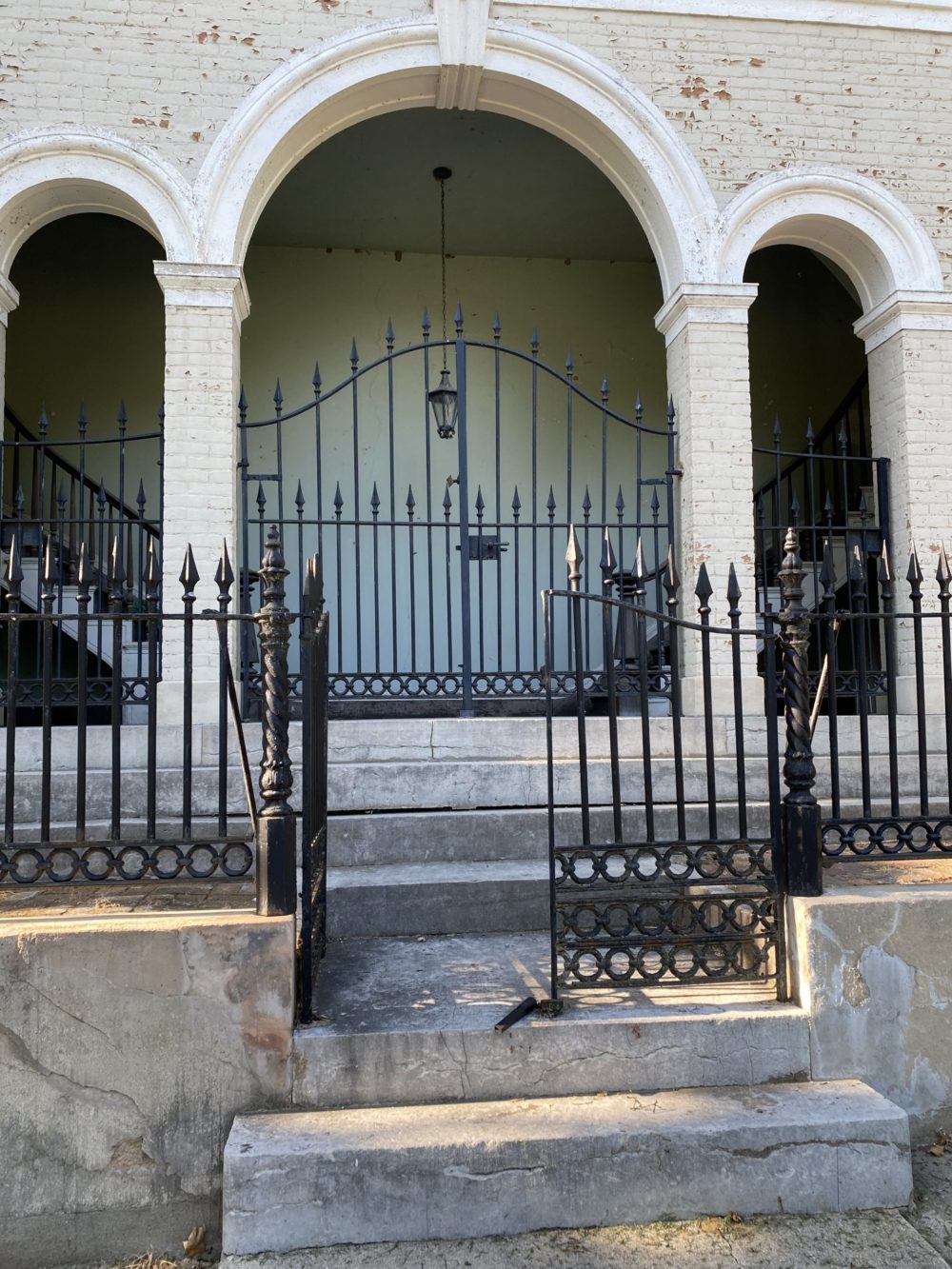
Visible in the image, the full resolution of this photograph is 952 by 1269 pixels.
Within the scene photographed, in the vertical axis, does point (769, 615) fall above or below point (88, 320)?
below

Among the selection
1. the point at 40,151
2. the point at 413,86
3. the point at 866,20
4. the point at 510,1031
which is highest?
the point at 866,20

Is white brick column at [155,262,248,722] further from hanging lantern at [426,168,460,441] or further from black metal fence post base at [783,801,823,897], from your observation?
black metal fence post base at [783,801,823,897]

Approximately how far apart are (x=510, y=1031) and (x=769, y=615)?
179 centimetres

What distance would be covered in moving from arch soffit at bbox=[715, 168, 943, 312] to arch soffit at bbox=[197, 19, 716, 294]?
0.23 metres

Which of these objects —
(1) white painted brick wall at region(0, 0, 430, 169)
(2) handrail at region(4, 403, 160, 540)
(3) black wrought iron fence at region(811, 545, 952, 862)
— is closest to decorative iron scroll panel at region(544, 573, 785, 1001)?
(3) black wrought iron fence at region(811, 545, 952, 862)

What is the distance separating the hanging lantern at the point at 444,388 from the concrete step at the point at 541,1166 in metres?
4.57

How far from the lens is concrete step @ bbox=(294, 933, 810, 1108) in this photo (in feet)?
9.50

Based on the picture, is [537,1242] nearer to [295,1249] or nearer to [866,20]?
[295,1249]

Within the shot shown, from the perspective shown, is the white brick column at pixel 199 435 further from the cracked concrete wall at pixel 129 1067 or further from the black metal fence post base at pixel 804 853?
the black metal fence post base at pixel 804 853

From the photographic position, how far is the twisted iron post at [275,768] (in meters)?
2.97

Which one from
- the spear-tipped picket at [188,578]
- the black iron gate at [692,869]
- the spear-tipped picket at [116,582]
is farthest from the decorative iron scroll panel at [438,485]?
the black iron gate at [692,869]

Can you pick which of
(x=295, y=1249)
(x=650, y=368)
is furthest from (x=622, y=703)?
(x=295, y=1249)

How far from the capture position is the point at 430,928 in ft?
13.1

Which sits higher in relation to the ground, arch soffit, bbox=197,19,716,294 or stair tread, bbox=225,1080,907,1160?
arch soffit, bbox=197,19,716,294
